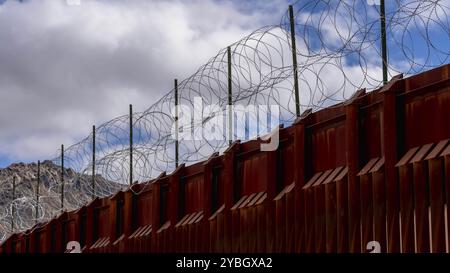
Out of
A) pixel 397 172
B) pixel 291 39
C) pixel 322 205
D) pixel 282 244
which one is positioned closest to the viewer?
pixel 397 172

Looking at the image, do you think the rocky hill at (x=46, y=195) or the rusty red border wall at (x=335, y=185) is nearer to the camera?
the rusty red border wall at (x=335, y=185)

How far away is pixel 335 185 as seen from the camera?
13.7 meters

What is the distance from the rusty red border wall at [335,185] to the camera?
12055mm

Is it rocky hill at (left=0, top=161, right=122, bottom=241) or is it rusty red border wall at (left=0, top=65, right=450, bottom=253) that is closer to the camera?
rusty red border wall at (left=0, top=65, right=450, bottom=253)

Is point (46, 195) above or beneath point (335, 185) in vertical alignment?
above

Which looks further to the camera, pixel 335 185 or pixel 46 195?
pixel 46 195

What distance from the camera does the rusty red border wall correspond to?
39.5ft

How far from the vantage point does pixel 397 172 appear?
40.9 ft
